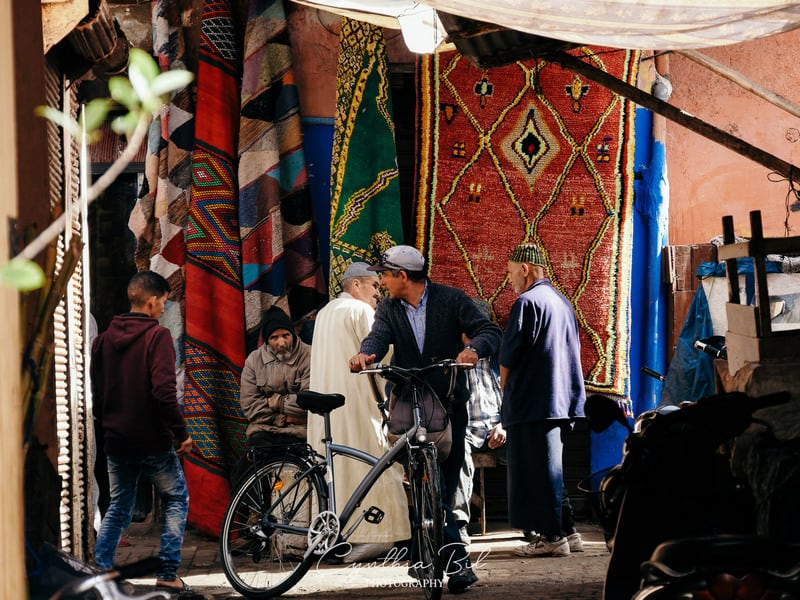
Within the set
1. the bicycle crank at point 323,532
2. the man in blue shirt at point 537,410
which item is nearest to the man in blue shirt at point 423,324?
the man in blue shirt at point 537,410

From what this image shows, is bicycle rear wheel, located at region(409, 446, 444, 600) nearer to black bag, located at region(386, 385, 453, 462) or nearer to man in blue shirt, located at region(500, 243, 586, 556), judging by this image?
black bag, located at region(386, 385, 453, 462)

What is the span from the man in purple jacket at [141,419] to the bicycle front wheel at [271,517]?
0.99 feet

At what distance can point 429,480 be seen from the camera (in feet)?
18.1

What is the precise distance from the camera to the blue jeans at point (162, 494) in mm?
5777

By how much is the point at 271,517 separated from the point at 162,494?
0.61 metres

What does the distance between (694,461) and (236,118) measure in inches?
216

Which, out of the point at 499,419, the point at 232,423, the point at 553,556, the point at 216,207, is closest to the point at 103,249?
the point at 216,207

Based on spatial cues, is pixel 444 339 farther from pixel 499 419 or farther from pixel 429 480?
pixel 499 419

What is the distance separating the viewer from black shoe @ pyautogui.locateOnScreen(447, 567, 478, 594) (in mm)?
5809

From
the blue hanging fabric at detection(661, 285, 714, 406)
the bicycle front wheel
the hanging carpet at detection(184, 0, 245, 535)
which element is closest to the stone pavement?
the bicycle front wheel

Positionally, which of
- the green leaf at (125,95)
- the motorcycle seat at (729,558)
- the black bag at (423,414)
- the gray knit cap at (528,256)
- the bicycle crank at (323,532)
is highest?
the gray knit cap at (528,256)

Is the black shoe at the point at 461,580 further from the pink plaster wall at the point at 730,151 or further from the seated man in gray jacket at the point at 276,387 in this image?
the pink plaster wall at the point at 730,151

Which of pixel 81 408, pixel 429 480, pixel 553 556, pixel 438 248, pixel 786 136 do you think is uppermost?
pixel 786 136

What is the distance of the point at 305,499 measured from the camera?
19.5ft
